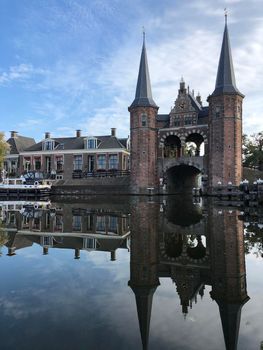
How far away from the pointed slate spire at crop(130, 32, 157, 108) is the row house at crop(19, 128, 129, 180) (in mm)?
9559

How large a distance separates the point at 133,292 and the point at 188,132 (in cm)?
3553

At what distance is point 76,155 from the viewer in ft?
162

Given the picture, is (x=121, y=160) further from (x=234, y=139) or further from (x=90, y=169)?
(x=234, y=139)

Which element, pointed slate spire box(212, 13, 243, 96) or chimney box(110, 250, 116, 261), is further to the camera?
pointed slate spire box(212, 13, 243, 96)

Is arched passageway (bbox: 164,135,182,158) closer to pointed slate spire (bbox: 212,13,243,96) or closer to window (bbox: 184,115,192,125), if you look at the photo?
window (bbox: 184,115,192,125)

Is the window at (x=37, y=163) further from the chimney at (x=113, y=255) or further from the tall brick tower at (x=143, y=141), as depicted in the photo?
the chimney at (x=113, y=255)

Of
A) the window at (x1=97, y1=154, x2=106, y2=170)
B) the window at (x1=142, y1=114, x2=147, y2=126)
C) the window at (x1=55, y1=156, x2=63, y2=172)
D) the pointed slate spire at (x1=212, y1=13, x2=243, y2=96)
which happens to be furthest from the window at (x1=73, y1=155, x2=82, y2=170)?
the pointed slate spire at (x1=212, y1=13, x2=243, y2=96)

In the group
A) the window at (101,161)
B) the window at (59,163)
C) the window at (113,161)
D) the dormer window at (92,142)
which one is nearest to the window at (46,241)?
the window at (113,161)

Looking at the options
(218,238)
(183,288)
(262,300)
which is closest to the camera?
(262,300)

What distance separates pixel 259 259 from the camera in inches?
295

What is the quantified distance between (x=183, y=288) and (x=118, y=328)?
1.90 metres

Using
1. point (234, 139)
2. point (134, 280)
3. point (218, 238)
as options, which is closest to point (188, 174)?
point (234, 139)

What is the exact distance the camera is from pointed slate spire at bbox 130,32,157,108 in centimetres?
3853

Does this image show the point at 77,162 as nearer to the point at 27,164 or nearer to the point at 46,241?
the point at 27,164
